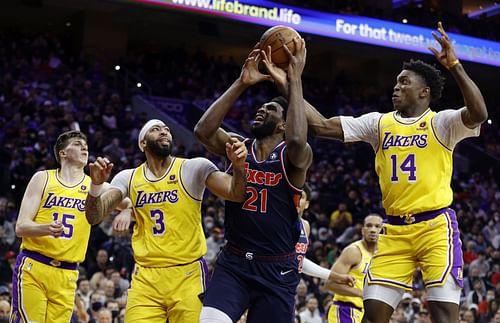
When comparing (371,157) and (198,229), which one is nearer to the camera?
(198,229)

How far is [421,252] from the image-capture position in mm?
5844

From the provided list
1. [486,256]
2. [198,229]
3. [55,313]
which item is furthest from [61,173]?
[486,256]

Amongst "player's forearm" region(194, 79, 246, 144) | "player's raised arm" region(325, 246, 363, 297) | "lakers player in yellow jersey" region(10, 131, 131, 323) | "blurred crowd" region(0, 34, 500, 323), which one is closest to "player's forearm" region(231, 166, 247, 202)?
"player's forearm" region(194, 79, 246, 144)

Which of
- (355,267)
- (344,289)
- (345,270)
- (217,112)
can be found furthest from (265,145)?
(355,267)

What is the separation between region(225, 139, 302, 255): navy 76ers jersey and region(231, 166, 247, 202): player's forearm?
0.50 feet

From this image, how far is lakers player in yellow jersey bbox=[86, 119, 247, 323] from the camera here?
596 cm

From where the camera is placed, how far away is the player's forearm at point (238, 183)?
5.30 metres

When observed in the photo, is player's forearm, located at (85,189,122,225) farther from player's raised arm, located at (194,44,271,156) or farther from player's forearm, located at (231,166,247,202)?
player's forearm, located at (231,166,247,202)

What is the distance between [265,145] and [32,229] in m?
2.38

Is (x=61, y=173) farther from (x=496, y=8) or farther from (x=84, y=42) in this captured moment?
(x=496, y=8)

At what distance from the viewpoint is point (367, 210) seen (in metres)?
18.3

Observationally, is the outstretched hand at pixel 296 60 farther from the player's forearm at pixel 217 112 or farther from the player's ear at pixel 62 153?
the player's ear at pixel 62 153

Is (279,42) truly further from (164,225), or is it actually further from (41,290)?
(41,290)

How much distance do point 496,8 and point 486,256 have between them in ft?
58.9
